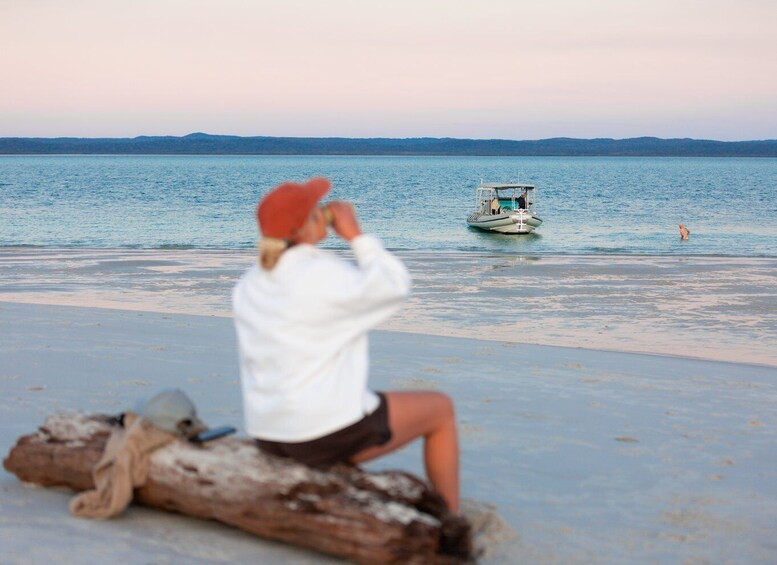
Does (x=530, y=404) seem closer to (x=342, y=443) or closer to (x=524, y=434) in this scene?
(x=524, y=434)

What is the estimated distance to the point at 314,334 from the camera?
357cm

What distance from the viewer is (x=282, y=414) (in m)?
3.69

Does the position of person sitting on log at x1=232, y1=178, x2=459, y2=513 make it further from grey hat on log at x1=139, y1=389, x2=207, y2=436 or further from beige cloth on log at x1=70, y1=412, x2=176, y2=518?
beige cloth on log at x1=70, y1=412, x2=176, y2=518

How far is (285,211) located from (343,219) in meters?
0.24

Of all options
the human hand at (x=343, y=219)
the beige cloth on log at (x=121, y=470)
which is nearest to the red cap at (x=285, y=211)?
the human hand at (x=343, y=219)

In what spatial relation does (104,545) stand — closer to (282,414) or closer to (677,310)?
(282,414)

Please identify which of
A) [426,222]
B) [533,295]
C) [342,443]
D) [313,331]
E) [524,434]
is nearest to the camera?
[313,331]

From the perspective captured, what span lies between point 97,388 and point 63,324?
3640 mm

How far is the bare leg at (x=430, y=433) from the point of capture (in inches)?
151

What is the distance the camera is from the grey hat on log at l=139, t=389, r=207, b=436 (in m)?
4.02

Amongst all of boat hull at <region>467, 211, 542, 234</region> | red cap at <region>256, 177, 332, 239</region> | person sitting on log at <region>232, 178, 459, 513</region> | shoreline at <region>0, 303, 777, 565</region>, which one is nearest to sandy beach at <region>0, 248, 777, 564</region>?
shoreline at <region>0, 303, 777, 565</region>

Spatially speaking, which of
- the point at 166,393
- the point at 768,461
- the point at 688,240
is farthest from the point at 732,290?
the point at 688,240

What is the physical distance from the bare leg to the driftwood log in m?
0.18

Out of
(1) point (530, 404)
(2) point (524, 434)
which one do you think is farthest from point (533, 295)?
(2) point (524, 434)
